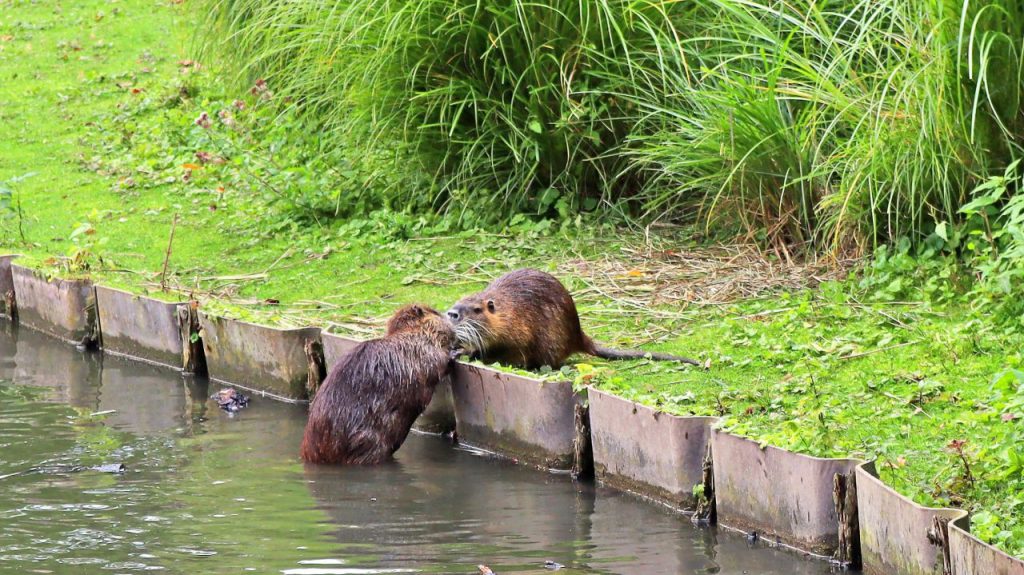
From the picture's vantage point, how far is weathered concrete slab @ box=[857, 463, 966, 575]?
3850 mm

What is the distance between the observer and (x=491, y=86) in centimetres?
859

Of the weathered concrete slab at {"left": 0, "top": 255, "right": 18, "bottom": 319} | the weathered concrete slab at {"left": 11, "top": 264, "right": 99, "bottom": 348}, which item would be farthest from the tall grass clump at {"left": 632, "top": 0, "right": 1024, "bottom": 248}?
the weathered concrete slab at {"left": 0, "top": 255, "right": 18, "bottom": 319}

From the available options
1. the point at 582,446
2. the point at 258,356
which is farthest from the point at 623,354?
the point at 258,356

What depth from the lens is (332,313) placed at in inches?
290

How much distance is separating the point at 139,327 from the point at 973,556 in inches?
214

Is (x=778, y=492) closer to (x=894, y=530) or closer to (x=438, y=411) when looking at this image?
(x=894, y=530)

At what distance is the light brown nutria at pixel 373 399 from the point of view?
5.76 metres

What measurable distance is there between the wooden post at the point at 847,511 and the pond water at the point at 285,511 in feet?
0.41

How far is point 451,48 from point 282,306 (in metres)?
2.09

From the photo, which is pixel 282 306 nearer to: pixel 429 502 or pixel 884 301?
pixel 429 502

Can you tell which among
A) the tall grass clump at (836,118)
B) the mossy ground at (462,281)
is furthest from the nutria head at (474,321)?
the tall grass clump at (836,118)

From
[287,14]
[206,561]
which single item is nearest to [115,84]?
[287,14]

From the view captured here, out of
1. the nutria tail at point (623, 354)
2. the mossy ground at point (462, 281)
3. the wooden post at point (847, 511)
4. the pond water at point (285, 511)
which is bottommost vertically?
the pond water at point (285, 511)

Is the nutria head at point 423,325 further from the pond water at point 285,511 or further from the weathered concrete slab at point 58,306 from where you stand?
the weathered concrete slab at point 58,306
